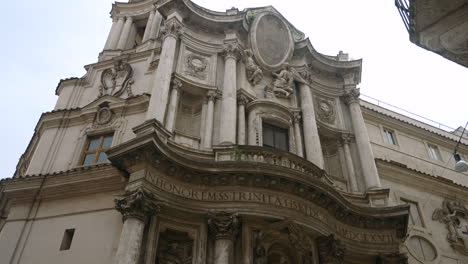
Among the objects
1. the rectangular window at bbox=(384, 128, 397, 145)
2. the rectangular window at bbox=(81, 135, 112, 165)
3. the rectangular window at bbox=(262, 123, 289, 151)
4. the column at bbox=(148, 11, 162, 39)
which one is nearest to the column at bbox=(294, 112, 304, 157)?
the rectangular window at bbox=(262, 123, 289, 151)

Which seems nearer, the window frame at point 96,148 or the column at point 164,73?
the column at point 164,73

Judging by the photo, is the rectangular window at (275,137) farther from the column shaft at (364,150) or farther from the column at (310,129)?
the column shaft at (364,150)

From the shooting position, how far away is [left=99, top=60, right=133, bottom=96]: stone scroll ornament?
16.9m

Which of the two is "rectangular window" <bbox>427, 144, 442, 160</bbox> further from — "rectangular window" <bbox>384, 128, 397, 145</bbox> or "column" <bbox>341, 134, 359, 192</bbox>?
"column" <bbox>341, 134, 359, 192</bbox>

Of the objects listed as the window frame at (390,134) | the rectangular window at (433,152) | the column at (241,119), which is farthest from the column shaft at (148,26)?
the rectangular window at (433,152)

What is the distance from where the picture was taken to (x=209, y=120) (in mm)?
15023

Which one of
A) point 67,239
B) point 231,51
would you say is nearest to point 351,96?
point 231,51

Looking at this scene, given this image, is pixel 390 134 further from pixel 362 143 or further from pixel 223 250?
pixel 223 250

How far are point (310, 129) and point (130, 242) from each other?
29.0 feet

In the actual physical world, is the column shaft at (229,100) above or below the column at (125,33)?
below

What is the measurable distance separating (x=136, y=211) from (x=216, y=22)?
9.84m

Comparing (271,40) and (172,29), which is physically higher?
(271,40)

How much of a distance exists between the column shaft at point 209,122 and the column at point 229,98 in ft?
1.36

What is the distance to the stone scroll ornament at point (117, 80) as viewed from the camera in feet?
55.6
